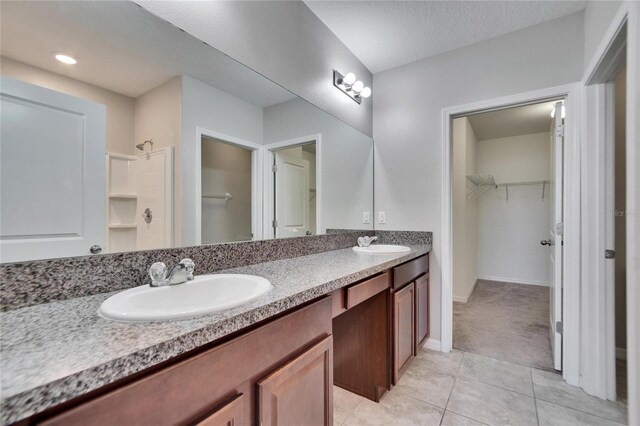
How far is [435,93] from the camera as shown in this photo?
2.33 m

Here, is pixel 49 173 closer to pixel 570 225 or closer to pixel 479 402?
pixel 479 402

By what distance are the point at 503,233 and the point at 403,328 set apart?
3718 mm

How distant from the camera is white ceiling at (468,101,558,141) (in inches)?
132

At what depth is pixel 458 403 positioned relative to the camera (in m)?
1.61

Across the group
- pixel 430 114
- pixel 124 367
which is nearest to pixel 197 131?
Result: pixel 124 367

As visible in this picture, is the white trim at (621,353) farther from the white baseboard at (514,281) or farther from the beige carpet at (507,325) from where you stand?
the white baseboard at (514,281)

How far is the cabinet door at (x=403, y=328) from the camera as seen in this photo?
165cm

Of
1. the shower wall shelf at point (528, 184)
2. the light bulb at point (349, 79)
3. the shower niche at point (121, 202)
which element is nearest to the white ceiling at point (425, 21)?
the light bulb at point (349, 79)

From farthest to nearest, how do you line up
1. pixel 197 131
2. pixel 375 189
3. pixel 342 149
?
pixel 375 189, pixel 342 149, pixel 197 131

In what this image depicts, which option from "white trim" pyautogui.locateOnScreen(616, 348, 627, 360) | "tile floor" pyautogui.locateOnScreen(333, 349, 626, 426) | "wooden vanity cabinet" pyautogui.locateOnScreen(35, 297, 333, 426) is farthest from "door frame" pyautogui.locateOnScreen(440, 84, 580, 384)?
"wooden vanity cabinet" pyautogui.locateOnScreen(35, 297, 333, 426)

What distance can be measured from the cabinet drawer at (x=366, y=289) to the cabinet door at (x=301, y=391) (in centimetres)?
22

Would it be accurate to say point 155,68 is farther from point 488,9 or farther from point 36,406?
point 488,9

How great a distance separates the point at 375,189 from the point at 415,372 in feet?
4.80

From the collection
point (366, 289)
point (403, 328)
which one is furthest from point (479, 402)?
point (366, 289)
